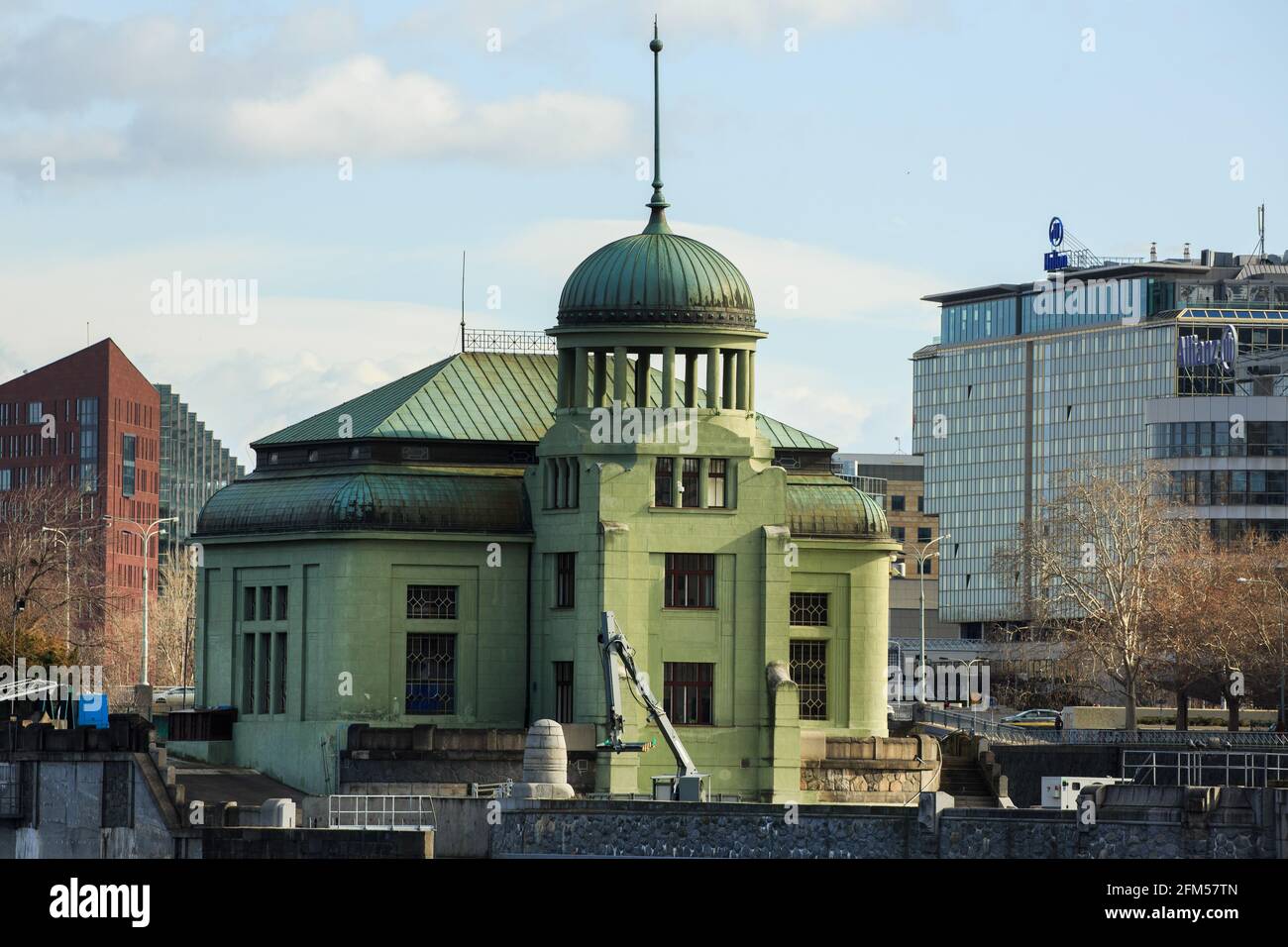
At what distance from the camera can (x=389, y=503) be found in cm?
10956

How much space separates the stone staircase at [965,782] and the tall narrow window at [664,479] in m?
12.7

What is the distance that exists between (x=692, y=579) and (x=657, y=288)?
9.32 m

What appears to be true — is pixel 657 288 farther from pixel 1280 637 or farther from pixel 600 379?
pixel 1280 637

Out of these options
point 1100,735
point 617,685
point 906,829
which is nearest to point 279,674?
point 617,685

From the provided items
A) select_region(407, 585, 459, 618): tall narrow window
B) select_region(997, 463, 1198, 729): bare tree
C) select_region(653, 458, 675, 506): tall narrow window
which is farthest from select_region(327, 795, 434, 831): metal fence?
select_region(997, 463, 1198, 729): bare tree

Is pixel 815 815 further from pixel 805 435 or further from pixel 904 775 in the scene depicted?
pixel 805 435

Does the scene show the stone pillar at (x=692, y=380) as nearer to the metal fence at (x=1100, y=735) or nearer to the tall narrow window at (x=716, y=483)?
the tall narrow window at (x=716, y=483)

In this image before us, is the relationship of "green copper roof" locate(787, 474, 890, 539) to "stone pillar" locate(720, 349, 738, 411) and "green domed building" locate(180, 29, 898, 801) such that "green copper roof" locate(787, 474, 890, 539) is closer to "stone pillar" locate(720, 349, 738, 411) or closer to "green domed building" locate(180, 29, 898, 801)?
"green domed building" locate(180, 29, 898, 801)

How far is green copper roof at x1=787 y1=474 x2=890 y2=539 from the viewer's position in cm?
11275

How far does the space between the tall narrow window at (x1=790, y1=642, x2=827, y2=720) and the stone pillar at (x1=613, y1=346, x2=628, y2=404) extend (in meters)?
10.3

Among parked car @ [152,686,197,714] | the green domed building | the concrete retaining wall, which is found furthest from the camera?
parked car @ [152,686,197,714]

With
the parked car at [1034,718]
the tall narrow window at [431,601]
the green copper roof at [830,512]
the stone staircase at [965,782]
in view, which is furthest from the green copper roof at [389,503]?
the parked car at [1034,718]
